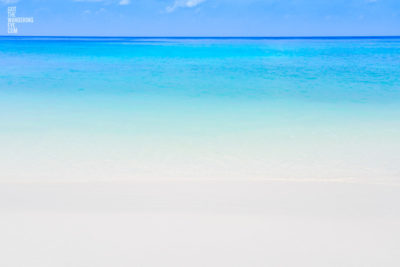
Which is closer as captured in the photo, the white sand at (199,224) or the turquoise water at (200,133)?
the white sand at (199,224)

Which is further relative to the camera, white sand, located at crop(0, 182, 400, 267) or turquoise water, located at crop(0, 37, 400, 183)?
turquoise water, located at crop(0, 37, 400, 183)

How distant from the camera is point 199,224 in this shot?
72.4 inches

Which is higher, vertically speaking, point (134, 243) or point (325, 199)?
point (325, 199)

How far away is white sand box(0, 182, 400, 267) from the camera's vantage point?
5.12 feet

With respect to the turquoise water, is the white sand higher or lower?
lower

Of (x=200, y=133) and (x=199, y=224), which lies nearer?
(x=199, y=224)

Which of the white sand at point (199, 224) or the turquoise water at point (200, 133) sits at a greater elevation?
the turquoise water at point (200, 133)

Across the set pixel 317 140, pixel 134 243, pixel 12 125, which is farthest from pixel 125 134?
pixel 134 243

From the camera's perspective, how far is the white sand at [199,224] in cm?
156

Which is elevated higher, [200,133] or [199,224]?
[200,133]

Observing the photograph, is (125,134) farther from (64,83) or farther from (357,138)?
(64,83)

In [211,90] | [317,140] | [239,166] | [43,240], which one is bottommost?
[43,240]

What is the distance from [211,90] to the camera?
8156 millimetres

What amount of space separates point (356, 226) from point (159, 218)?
0.87 m
